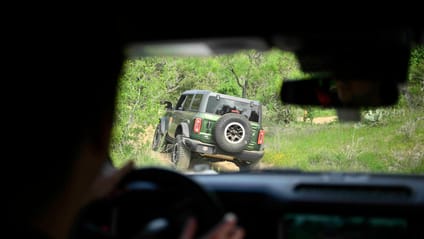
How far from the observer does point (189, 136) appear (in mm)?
12375

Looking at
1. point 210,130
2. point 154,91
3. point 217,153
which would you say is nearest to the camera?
point 154,91

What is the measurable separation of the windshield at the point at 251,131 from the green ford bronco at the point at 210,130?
0.09 ft

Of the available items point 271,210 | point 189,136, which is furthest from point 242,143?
point 271,210

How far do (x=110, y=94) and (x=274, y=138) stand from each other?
30.2ft

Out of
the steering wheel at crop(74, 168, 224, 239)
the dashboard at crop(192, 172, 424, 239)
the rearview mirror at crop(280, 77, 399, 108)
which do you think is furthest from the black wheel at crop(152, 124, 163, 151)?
the steering wheel at crop(74, 168, 224, 239)

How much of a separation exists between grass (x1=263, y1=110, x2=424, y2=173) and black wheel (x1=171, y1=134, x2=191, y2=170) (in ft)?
4.86

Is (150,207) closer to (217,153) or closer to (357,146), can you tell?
(217,153)

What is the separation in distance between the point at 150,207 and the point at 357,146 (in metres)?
8.51

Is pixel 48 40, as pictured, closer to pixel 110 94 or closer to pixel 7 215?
pixel 110 94

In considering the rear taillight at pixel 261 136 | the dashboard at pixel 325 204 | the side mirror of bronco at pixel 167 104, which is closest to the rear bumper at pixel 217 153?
the rear taillight at pixel 261 136

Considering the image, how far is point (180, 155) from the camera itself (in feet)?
36.4

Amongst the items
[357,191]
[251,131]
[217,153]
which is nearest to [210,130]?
[251,131]

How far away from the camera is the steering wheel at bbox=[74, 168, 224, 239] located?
243 centimetres

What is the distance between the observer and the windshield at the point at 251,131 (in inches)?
336
